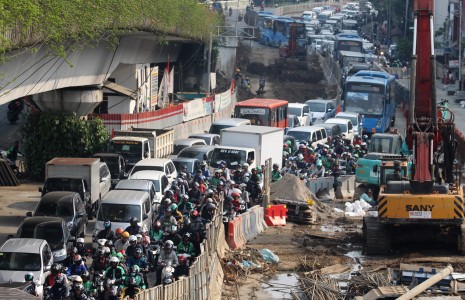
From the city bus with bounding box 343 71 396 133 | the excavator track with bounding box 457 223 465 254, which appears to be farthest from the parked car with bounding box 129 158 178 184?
the city bus with bounding box 343 71 396 133

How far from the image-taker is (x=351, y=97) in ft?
196

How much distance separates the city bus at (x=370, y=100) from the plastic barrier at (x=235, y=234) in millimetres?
27872

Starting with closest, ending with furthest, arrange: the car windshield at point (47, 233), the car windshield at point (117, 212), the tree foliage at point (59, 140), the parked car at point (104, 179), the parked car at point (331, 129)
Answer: the car windshield at point (47, 233), the car windshield at point (117, 212), the parked car at point (104, 179), the tree foliage at point (59, 140), the parked car at point (331, 129)

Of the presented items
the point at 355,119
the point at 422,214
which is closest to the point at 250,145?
the point at 422,214

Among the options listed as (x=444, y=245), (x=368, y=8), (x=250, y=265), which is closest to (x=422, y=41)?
(x=444, y=245)

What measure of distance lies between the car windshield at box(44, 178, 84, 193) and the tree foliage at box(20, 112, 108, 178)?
820cm

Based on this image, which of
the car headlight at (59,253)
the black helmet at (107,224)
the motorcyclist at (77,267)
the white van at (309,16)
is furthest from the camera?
the white van at (309,16)

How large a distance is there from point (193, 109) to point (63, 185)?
22976 millimetres

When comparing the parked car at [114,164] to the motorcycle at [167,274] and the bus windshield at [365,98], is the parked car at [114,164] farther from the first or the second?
the bus windshield at [365,98]

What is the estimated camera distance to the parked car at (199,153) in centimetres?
3881

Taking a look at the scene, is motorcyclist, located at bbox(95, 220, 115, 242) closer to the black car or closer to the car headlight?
the car headlight

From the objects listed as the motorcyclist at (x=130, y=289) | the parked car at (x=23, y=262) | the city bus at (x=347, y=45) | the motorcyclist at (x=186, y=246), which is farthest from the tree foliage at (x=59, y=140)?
the city bus at (x=347, y=45)

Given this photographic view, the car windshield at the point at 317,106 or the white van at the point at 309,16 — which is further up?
the white van at the point at 309,16

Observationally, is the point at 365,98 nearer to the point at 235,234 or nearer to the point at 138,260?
the point at 235,234
